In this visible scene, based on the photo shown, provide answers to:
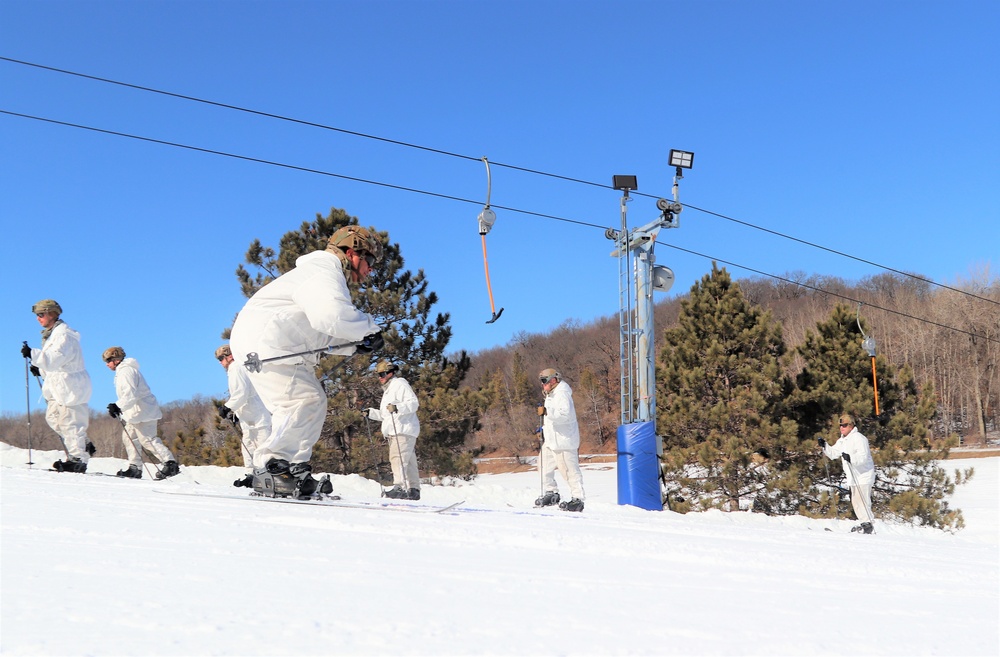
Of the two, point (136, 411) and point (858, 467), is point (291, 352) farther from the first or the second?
point (858, 467)

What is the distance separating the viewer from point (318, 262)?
5.43 metres

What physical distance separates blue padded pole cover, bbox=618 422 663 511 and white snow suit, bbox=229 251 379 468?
26.2ft

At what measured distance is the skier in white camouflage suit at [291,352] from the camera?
534cm

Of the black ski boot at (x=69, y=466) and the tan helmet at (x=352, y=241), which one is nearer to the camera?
the tan helmet at (x=352, y=241)

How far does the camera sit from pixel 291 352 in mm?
5426

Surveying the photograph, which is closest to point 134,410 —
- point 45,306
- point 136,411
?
point 136,411

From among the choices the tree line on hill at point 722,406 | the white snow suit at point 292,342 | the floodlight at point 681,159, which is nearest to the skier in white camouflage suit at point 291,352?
the white snow suit at point 292,342

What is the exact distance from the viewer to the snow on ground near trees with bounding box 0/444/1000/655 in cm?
182

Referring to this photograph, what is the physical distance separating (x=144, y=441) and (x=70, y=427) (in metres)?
0.92

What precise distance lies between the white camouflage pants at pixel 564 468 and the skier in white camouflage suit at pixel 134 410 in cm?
476

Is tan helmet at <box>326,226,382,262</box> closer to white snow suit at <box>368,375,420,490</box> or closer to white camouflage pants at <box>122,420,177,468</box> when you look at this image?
white snow suit at <box>368,375,420,490</box>

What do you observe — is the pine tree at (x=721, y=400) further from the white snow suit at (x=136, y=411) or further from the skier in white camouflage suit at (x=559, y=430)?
the white snow suit at (x=136, y=411)

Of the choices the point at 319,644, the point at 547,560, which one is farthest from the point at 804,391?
the point at 319,644

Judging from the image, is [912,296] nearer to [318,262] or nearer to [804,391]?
[804,391]
